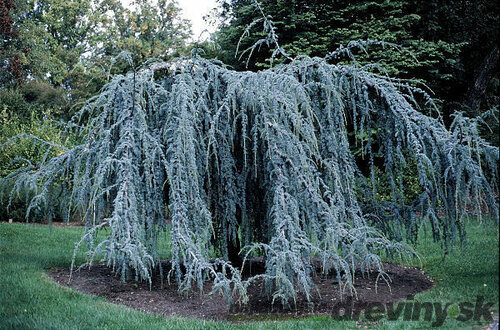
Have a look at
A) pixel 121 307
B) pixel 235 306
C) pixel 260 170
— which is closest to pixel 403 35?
pixel 260 170

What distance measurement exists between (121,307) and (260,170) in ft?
5.86

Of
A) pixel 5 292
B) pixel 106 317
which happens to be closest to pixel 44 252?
pixel 5 292

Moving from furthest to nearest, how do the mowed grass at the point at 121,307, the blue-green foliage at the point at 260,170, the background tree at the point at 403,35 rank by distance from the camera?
the background tree at the point at 403,35 < the blue-green foliage at the point at 260,170 < the mowed grass at the point at 121,307

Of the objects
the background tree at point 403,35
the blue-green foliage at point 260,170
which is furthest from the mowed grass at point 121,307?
the background tree at point 403,35

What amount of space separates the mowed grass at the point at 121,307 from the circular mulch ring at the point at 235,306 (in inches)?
7.8

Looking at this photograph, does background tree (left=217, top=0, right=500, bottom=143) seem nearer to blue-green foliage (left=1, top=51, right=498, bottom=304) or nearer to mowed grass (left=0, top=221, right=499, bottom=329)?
blue-green foliage (left=1, top=51, right=498, bottom=304)

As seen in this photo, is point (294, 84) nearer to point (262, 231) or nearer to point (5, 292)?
point (262, 231)

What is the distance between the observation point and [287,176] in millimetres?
4156

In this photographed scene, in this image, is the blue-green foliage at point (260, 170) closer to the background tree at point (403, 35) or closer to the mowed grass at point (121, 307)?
the mowed grass at point (121, 307)

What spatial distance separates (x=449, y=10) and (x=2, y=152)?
37.7ft

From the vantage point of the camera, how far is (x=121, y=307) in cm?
414

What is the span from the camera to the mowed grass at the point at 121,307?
3.31 meters

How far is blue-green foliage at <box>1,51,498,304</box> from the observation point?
3980 millimetres

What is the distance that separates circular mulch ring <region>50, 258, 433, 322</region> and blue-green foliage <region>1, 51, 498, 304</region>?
0.70ft
